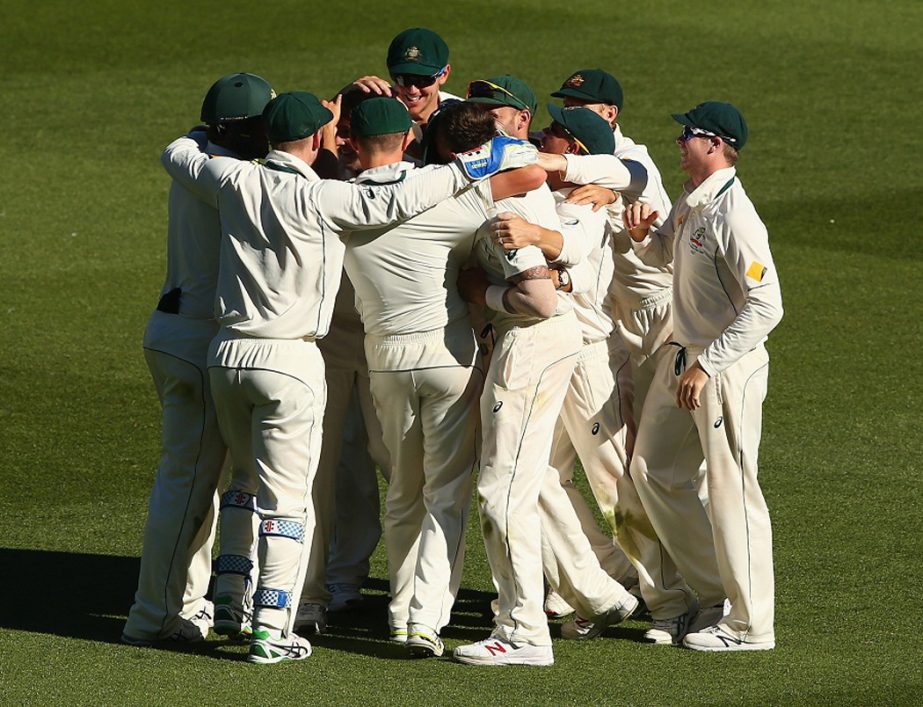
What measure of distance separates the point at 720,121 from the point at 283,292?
6.27 ft

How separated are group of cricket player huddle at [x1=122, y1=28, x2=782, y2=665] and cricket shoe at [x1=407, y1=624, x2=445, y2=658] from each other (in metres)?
0.01

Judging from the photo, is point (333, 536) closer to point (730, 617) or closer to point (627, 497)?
point (627, 497)

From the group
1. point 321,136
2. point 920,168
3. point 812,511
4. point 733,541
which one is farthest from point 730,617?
point 920,168

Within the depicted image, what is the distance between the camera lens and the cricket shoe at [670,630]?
6535 millimetres

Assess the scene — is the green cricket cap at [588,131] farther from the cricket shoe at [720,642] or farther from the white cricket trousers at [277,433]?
the cricket shoe at [720,642]

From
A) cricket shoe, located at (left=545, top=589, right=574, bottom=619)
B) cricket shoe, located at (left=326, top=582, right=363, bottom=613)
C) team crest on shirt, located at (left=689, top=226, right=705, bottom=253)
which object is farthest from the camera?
cricket shoe, located at (left=326, top=582, right=363, bottom=613)

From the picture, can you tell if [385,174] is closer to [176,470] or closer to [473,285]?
[473,285]

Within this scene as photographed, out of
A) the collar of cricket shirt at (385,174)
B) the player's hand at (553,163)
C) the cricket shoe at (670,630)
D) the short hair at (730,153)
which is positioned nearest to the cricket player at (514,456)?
the player's hand at (553,163)

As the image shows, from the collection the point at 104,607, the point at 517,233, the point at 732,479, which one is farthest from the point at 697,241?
the point at 104,607

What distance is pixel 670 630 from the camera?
6.59 meters

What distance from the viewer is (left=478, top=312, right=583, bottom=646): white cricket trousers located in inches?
240

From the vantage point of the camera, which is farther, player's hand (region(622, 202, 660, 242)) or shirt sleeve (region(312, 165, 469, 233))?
player's hand (region(622, 202, 660, 242))

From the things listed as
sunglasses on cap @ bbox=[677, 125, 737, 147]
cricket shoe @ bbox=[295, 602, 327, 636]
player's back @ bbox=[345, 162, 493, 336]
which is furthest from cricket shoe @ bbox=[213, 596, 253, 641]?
sunglasses on cap @ bbox=[677, 125, 737, 147]

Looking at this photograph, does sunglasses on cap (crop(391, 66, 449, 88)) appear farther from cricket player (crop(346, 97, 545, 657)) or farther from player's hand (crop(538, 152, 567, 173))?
cricket player (crop(346, 97, 545, 657))
